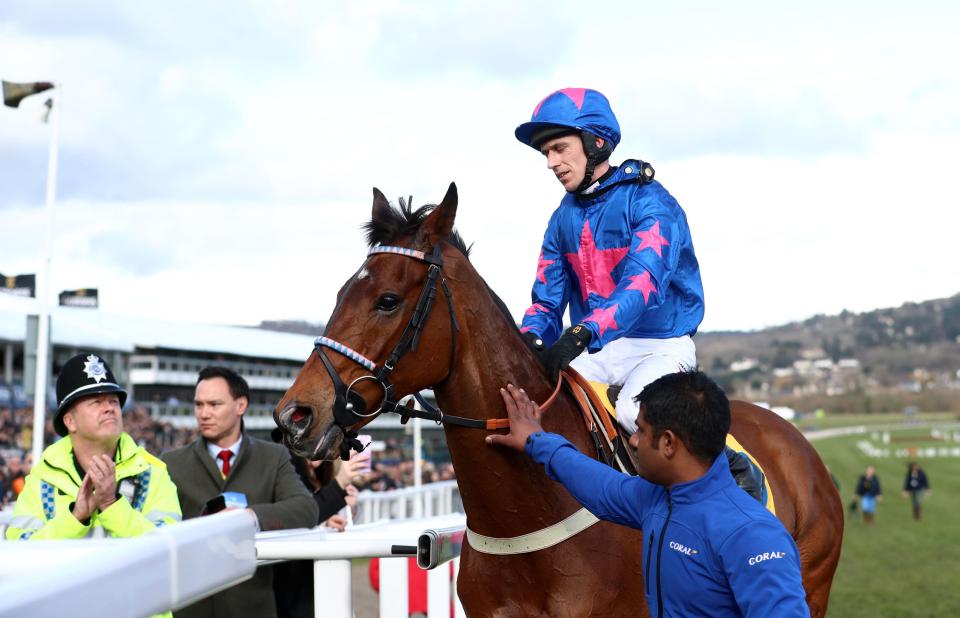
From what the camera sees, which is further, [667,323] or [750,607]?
[667,323]

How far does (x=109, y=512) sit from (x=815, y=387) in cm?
19856

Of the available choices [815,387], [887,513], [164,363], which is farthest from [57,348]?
[815,387]

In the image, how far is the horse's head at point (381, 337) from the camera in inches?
105

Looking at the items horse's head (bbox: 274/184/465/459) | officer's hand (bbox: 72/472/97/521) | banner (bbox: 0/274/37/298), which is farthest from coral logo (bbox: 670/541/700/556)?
banner (bbox: 0/274/37/298)

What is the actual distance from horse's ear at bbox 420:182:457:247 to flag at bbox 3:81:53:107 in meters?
9.79

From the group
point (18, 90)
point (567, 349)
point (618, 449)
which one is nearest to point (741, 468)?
point (618, 449)

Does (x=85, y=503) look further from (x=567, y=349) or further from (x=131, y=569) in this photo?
(x=131, y=569)

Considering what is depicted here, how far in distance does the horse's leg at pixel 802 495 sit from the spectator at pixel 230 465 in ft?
6.21

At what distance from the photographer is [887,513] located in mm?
28703

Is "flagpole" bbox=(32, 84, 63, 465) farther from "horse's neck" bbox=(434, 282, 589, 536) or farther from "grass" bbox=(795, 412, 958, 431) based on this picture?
"grass" bbox=(795, 412, 958, 431)

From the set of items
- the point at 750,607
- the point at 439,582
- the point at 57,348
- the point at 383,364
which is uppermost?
the point at 57,348

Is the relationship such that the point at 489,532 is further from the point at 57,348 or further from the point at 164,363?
the point at 164,363

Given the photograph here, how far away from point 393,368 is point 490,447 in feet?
1.23

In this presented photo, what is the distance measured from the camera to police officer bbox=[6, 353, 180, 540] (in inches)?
118
